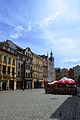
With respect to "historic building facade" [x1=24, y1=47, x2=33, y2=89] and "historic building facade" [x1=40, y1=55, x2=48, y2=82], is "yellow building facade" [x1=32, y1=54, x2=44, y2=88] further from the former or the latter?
"historic building facade" [x1=40, y1=55, x2=48, y2=82]

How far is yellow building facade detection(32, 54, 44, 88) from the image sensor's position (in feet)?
305

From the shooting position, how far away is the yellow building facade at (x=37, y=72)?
92812 millimetres

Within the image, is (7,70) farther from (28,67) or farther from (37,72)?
(37,72)

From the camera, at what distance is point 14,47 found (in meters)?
76.9

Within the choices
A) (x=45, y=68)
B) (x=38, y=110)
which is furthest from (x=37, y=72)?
(x=38, y=110)

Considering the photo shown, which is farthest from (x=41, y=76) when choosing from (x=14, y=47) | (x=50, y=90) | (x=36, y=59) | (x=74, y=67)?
(x=74, y=67)

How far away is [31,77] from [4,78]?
964 inches


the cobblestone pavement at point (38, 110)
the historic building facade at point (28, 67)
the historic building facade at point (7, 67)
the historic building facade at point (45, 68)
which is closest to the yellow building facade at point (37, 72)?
the historic building facade at point (28, 67)

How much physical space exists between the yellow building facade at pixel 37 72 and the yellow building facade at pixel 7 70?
20.7 meters

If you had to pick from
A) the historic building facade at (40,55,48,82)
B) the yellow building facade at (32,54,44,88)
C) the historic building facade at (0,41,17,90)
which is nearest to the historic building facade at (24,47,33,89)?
the yellow building facade at (32,54,44,88)

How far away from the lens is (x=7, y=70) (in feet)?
219

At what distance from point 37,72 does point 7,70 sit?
104ft

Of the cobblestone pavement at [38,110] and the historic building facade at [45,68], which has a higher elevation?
the historic building facade at [45,68]

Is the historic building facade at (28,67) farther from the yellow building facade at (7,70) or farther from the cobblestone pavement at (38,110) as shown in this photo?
A: the cobblestone pavement at (38,110)
